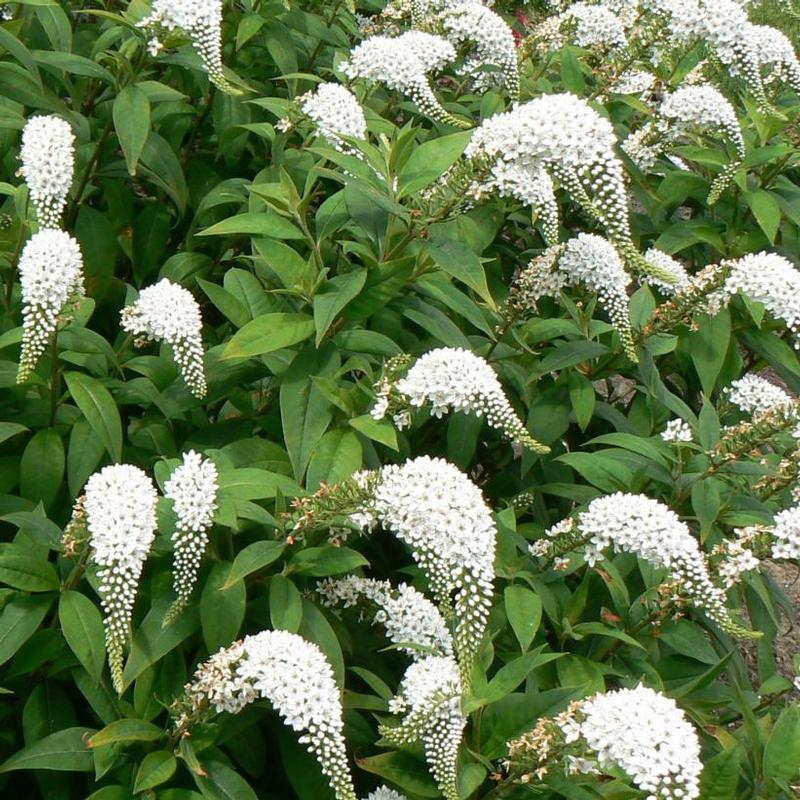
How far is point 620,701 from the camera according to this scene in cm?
266

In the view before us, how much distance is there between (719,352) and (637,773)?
2422 mm

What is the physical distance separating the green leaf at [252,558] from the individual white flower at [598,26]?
370 centimetres

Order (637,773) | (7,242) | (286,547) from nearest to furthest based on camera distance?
(637,773) → (286,547) → (7,242)

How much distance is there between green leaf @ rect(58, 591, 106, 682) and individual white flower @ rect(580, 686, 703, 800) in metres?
1.36

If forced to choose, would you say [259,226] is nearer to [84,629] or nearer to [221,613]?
[221,613]

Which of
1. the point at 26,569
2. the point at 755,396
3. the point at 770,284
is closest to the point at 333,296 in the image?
the point at 26,569

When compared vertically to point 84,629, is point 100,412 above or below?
above

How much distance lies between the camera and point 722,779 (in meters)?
3.09

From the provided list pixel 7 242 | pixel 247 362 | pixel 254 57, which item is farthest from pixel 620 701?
pixel 254 57

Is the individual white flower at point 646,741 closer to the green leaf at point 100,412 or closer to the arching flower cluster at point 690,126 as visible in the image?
the green leaf at point 100,412

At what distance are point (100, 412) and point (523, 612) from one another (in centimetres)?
152

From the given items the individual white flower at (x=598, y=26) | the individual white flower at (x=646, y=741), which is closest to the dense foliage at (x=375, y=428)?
the individual white flower at (x=646, y=741)

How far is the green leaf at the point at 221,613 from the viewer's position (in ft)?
9.84

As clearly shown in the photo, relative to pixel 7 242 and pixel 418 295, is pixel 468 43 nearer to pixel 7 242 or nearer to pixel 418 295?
pixel 418 295
